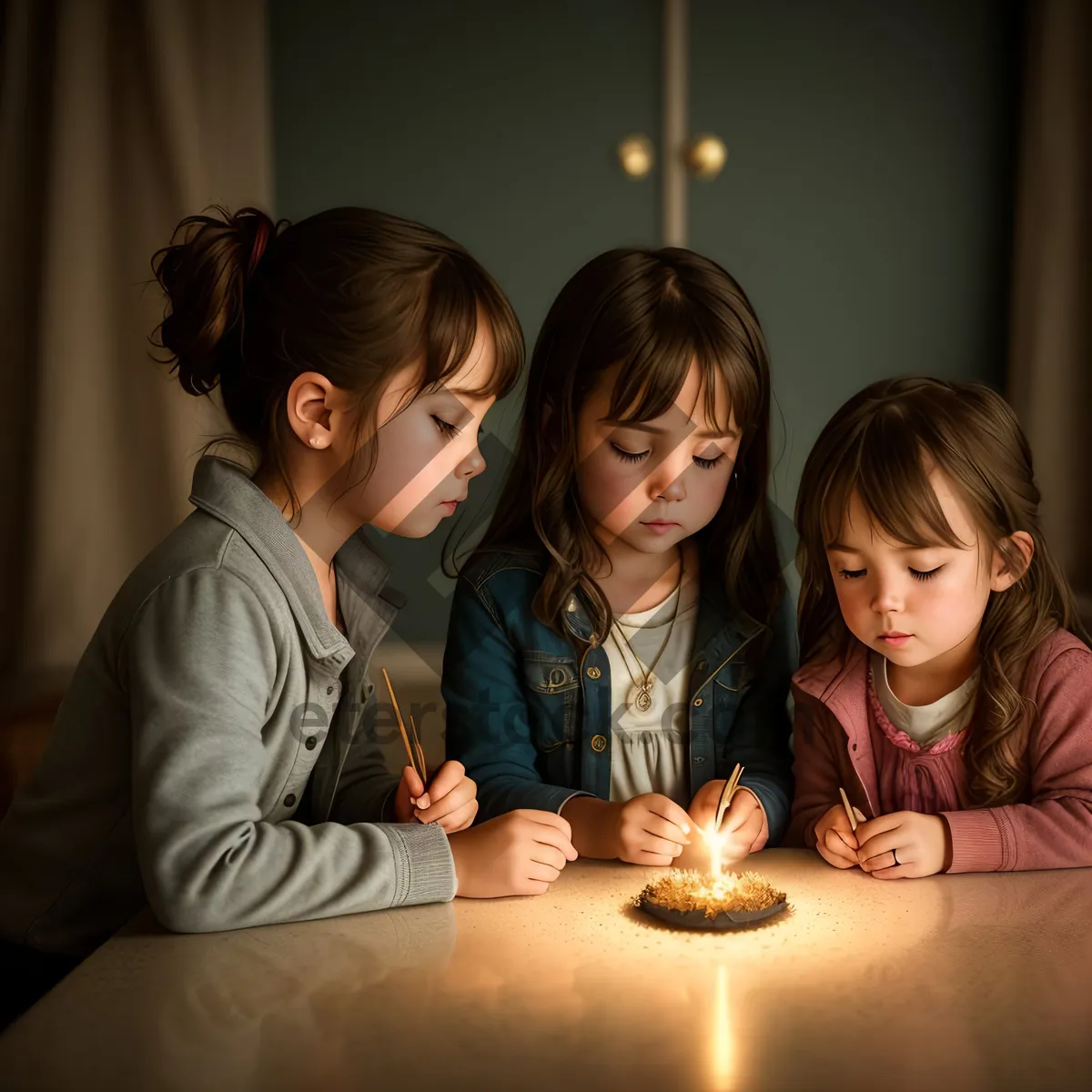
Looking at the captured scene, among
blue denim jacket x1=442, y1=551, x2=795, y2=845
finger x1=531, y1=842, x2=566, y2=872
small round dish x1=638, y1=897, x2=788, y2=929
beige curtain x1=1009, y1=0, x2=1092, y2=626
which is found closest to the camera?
small round dish x1=638, y1=897, x2=788, y2=929

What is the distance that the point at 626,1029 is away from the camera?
30.0 inches

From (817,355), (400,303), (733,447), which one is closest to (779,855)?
(733,447)

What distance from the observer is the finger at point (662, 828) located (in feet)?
3.61

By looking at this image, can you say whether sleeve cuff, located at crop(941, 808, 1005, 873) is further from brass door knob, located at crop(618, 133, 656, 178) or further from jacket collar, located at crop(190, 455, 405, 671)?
brass door knob, located at crop(618, 133, 656, 178)

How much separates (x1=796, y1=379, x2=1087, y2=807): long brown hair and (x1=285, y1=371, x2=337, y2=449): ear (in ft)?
1.63

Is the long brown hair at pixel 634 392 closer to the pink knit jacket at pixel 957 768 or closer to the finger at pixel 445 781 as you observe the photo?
the pink knit jacket at pixel 957 768

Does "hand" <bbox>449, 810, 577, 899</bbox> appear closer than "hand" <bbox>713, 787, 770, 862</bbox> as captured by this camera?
Yes

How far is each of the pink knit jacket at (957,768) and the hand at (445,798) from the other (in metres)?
0.35

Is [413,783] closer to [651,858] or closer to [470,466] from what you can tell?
[651,858]

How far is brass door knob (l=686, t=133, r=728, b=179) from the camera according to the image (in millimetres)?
2326

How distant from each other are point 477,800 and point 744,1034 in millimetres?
567

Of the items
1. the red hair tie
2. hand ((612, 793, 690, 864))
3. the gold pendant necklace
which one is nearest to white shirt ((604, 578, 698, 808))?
the gold pendant necklace

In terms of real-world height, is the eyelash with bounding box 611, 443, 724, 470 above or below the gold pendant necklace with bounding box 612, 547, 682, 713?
above

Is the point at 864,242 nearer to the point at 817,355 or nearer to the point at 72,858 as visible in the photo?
the point at 817,355
